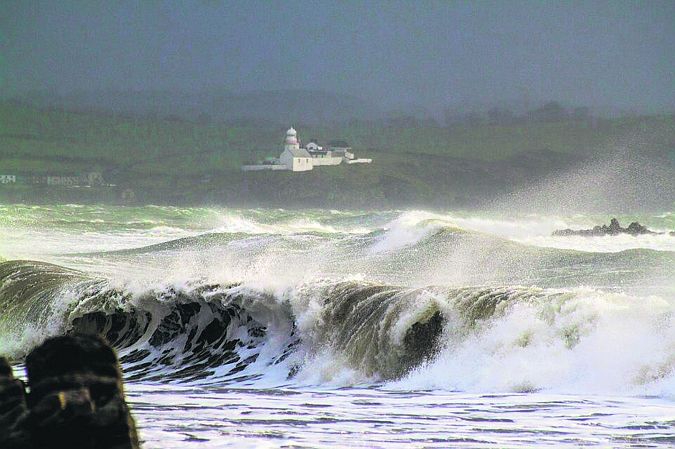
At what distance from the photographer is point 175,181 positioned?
3590 inches

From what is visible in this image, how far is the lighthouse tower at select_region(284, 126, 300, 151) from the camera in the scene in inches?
4072

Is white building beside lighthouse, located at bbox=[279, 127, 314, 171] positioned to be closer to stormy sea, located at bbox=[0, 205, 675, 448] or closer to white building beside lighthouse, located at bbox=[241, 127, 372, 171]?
white building beside lighthouse, located at bbox=[241, 127, 372, 171]

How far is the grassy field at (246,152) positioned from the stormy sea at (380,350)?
65.3 m

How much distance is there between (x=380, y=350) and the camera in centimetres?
1351

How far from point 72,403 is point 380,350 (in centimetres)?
825

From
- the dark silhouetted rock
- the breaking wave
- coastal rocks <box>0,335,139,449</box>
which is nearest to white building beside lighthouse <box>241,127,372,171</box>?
the breaking wave

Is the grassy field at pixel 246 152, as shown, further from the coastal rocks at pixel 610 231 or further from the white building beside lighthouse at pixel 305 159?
the coastal rocks at pixel 610 231

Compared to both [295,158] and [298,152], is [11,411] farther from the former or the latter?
[298,152]

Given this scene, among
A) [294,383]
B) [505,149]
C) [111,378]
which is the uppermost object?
[505,149]

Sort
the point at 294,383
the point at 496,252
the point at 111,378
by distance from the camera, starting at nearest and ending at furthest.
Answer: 1. the point at 111,378
2. the point at 294,383
3. the point at 496,252

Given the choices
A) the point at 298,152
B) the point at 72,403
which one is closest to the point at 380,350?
the point at 72,403

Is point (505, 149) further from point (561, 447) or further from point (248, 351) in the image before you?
point (561, 447)

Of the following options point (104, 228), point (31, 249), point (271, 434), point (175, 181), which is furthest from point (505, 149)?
point (271, 434)

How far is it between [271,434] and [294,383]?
15.2 feet
